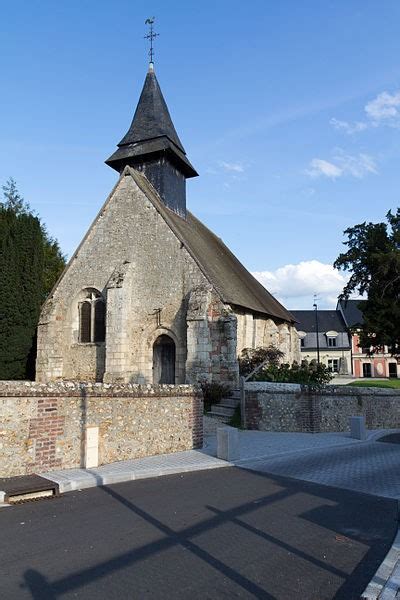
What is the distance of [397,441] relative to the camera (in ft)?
44.3

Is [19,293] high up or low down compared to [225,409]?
up

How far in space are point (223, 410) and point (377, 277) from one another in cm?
1010

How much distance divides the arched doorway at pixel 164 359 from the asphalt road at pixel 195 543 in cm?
1058

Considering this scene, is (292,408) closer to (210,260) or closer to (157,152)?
(210,260)

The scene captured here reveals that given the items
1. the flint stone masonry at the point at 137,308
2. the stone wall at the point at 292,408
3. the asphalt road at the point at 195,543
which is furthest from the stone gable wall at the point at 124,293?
the asphalt road at the point at 195,543

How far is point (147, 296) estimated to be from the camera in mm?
18406

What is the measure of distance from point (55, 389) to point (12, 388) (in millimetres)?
769

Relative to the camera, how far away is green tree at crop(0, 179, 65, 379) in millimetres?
18797

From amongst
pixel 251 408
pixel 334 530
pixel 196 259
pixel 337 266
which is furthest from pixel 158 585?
pixel 337 266

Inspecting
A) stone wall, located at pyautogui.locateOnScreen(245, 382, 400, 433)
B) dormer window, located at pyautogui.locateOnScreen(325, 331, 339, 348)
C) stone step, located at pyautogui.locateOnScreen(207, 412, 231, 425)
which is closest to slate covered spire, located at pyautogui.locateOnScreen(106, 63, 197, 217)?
stone step, located at pyautogui.locateOnScreen(207, 412, 231, 425)

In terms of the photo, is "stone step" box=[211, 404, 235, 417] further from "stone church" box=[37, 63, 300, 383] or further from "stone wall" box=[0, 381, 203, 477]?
"stone wall" box=[0, 381, 203, 477]

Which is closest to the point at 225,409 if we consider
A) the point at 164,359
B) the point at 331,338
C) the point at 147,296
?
the point at 164,359

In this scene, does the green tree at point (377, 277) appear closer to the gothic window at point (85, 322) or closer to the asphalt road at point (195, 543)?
the gothic window at point (85, 322)

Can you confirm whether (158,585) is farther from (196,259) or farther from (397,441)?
(196,259)
